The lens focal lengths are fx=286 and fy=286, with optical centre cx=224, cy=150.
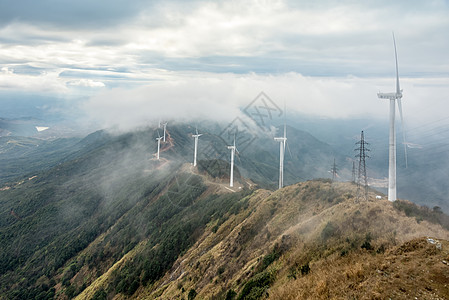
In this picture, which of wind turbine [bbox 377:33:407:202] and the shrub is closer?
the shrub

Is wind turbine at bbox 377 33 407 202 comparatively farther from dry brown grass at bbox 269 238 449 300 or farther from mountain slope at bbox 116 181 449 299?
dry brown grass at bbox 269 238 449 300

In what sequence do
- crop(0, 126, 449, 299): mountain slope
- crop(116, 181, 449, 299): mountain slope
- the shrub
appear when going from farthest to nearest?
crop(0, 126, 449, 299): mountain slope
the shrub
crop(116, 181, 449, 299): mountain slope

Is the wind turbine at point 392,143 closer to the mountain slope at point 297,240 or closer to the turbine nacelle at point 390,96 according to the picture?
the turbine nacelle at point 390,96

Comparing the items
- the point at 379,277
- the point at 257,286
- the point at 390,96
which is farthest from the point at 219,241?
the point at 379,277

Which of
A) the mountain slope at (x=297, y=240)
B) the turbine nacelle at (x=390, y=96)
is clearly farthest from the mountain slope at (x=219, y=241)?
the turbine nacelle at (x=390, y=96)

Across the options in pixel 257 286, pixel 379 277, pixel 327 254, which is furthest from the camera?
pixel 257 286

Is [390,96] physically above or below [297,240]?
above

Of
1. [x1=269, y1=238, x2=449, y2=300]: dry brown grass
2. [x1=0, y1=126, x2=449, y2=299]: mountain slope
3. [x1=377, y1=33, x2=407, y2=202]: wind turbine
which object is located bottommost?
[x1=0, y1=126, x2=449, y2=299]: mountain slope

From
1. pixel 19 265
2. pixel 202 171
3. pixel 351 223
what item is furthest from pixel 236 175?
pixel 19 265

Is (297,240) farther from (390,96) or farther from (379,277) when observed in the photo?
(390,96)

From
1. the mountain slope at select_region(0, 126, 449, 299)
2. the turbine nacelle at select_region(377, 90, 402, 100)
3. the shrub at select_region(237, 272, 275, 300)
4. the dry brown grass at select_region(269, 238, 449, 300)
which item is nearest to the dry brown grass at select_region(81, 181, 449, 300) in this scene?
the dry brown grass at select_region(269, 238, 449, 300)

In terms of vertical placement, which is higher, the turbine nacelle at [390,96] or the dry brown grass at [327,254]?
the turbine nacelle at [390,96]
